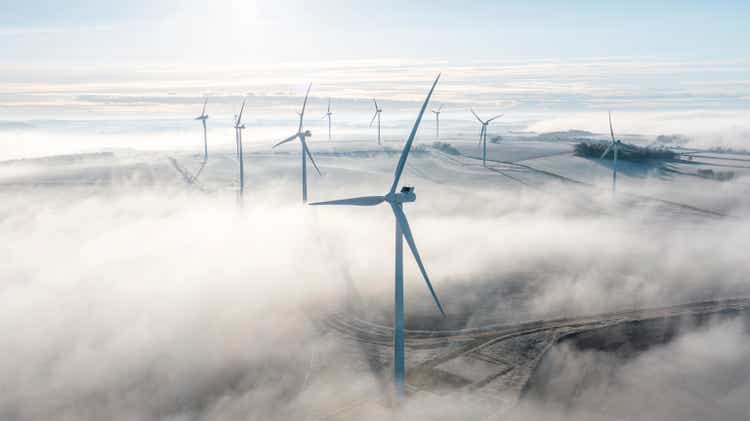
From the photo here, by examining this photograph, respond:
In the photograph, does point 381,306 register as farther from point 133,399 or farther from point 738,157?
point 738,157

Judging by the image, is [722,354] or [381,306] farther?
[381,306]

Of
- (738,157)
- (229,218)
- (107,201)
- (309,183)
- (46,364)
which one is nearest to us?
(46,364)

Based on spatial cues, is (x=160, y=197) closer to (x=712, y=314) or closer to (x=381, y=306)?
(x=381, y=306)

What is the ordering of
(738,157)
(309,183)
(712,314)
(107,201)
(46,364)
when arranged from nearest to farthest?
(46,364) → (712,314) → (107,201) → (309,183) → (738,157)

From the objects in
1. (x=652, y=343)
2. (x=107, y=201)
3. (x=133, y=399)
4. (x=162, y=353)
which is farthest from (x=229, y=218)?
(x=652, y=343)

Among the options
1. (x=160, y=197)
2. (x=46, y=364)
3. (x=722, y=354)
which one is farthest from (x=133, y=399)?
(x=160, y=197)

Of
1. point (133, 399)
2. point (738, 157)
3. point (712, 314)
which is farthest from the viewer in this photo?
point (738, 157)

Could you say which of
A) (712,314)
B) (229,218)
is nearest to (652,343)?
(712,314)

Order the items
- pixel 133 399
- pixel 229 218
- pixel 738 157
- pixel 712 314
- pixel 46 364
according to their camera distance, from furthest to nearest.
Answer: pixel 738 157 → pixel 229 218 → pixel 712 314 → pixel 46 364 → pixel 133 399

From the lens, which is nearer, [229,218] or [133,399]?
[133,399]
